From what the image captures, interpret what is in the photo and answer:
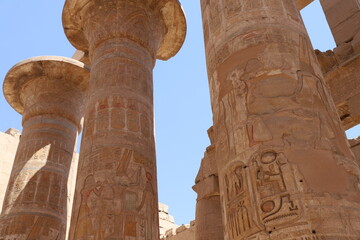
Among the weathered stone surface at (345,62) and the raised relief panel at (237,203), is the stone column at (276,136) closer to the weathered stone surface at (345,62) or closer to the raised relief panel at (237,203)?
the raised relief panel at (237,203)

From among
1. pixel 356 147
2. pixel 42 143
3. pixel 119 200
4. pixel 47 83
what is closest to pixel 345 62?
pixel 356 147

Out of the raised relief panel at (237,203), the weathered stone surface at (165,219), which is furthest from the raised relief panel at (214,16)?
the weathered stone surface at (165,219)

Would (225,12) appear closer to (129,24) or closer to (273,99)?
(273,99)

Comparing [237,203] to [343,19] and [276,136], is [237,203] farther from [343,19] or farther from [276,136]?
[343,19]

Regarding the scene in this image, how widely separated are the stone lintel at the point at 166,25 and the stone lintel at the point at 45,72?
23.1 inches

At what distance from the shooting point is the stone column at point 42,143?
779 cm

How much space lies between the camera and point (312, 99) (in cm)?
315

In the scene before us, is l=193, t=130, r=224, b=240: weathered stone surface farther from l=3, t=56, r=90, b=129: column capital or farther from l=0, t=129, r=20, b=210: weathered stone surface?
l=0, t=129, r=20, b=210: weathered stone surface

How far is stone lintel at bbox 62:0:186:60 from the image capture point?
853 centimetres

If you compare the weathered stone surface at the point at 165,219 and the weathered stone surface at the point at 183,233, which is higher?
the weathered stone surface at the point at 165,219

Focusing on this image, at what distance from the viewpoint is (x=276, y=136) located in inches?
113

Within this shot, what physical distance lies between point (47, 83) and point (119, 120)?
424 cm

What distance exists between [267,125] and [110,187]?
3.21 metres

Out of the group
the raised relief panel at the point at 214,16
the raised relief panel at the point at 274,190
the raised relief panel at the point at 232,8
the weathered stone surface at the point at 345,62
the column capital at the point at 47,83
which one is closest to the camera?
the raised relief panel at the point at 274,190
